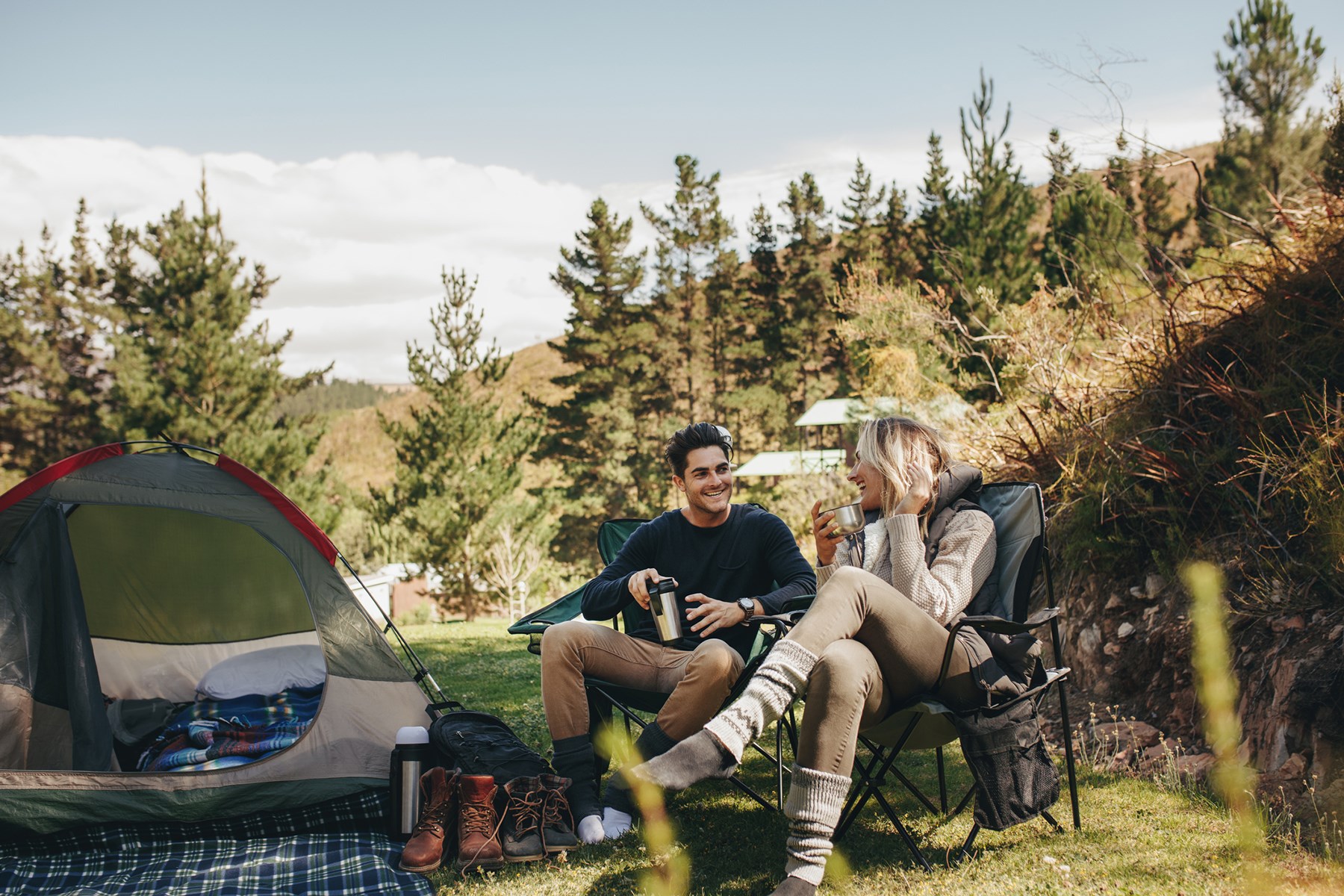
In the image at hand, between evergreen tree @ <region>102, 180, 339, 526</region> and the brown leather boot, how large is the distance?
1280 cm

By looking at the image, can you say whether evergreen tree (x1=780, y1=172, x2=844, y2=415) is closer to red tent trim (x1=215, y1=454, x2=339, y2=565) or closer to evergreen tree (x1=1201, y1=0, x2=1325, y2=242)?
Result: evergreen tree (x1=1201, y1=0, x2=1325, y2=242)

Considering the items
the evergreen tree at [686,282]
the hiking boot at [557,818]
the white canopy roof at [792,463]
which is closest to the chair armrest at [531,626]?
the hiking boot at [557,818]

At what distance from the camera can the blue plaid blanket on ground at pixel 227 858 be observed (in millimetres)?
1989

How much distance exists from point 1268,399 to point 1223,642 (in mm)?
860

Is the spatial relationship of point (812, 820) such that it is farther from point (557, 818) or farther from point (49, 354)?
point (49, 354)

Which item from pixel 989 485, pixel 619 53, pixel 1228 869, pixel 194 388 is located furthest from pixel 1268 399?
pixel 194 388

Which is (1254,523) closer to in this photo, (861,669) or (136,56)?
(861,669)

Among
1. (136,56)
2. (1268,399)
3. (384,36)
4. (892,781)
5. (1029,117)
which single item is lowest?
(892,781)

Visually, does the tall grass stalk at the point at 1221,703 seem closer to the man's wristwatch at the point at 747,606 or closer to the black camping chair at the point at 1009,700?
the black camping chair at the point at 1009,700

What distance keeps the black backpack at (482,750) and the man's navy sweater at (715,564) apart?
41 centimetres

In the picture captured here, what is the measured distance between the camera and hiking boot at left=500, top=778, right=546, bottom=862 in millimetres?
2043

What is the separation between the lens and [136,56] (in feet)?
28.9

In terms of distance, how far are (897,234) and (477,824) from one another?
75.7 feet

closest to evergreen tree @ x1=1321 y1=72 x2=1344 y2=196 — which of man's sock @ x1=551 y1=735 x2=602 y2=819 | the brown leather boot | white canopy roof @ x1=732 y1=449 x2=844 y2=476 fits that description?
man's sock @ x1=551 y1=735 x2=602 y2=819
